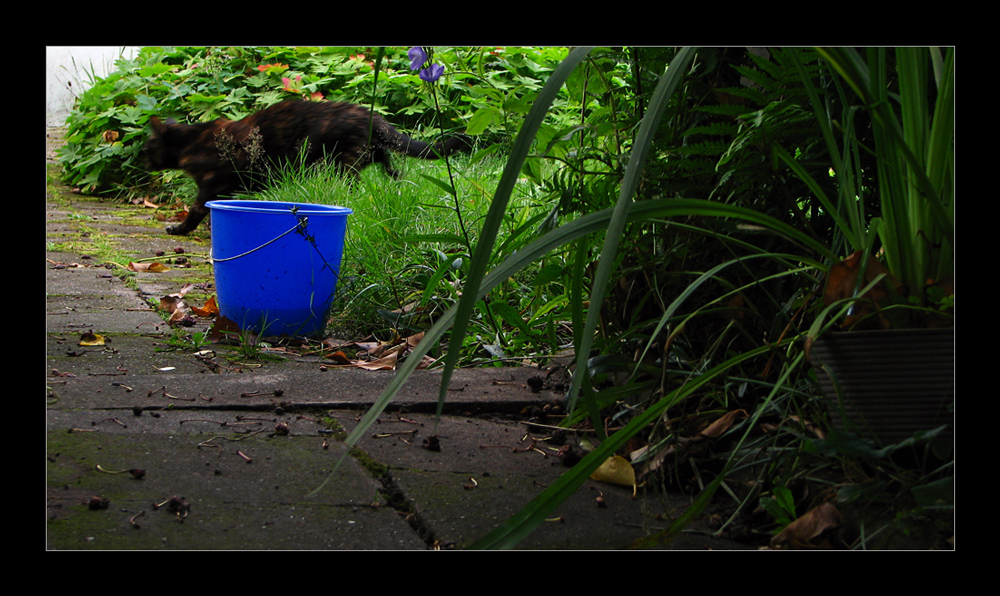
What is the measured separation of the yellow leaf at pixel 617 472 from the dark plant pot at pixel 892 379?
312 millimetres

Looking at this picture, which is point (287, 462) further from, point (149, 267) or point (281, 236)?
point (149, 267)

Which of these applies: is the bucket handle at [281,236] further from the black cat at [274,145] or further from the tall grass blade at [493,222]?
the black cat at [274,145]

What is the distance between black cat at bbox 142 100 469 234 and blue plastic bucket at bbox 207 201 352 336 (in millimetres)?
1533

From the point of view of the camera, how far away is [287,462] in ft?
3.56

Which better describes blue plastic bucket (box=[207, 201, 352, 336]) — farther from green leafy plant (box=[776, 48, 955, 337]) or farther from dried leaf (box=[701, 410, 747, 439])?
green leafy plant (box=[776, 48, 955, 337])

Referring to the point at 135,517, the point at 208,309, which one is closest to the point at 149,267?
the point at 208,309

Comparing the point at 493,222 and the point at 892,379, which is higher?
the point at 493,222

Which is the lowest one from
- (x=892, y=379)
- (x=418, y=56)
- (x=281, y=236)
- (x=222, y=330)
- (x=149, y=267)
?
(x=149, y=267)

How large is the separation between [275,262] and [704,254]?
125 cm

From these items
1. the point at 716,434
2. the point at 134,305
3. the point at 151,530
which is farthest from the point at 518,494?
the point at 134,305

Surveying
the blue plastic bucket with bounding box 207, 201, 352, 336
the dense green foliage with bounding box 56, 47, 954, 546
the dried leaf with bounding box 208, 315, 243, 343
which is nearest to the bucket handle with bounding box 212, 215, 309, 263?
the blue plastic bucket with bounding box 207, 201, 352, 336

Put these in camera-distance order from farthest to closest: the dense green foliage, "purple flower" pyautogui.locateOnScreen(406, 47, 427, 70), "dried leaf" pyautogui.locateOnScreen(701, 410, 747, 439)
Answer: "purple flower" pyautogui.locateOnScreen(406, 47, 427, 70) → "dried leaf" pyautogui.locateOnScreen(701, 410, 747, 439) → the dense green foliage

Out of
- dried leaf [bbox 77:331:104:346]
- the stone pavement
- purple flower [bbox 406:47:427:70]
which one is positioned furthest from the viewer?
dried leaf [bbox 77:331:104:346]

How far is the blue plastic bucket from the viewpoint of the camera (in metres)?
2.01
